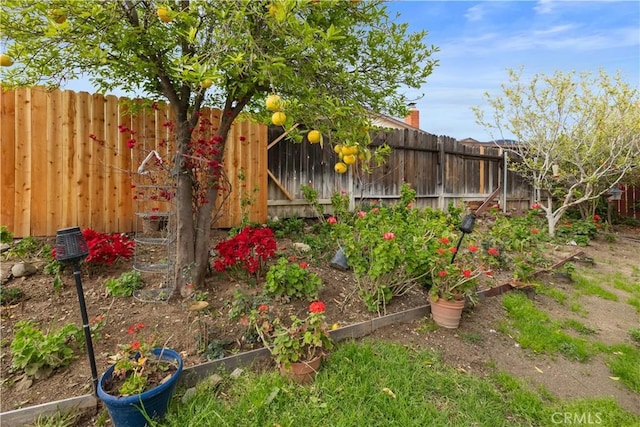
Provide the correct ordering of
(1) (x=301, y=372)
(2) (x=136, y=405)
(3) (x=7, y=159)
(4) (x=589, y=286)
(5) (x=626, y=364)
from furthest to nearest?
(4) (x=589, y=286) < (3) (x=7, y=159) < (5) (x=626, y=364) < (1) (x=301, y=372) < (2) (x=136, y=405)

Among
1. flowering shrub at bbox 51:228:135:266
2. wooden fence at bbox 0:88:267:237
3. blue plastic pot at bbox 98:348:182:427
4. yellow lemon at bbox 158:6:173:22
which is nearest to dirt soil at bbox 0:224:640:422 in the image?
flowering shrub at bbox 51:228:135:266

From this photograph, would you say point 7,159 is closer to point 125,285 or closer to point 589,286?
point 125,285

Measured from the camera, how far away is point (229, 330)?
7.95 feet

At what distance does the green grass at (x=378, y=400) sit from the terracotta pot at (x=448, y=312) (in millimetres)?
594

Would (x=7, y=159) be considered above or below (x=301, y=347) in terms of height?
above

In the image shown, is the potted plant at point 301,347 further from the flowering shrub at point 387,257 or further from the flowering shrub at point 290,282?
the flowering shrub at point 387,257

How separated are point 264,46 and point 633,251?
26.5 ft

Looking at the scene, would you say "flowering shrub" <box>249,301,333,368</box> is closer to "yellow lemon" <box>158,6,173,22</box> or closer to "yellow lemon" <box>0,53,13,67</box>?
"yellow lemon" <box>158,6,173,22</box>

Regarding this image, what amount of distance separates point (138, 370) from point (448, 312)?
2368 mm

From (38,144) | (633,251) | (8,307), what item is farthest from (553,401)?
(633,251)

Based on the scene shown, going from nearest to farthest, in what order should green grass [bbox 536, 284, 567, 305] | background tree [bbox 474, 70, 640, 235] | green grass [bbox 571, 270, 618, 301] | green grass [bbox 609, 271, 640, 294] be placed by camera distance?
green grass [bbox 536, 284, 567, 305] < green grass [bbox 571, 270, 618, 301] < green grass [bbox 609, 271, 640, 294] < background tree [bbox 474, 70, 640, 235]

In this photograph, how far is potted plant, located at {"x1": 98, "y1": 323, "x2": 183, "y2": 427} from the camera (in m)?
1.58

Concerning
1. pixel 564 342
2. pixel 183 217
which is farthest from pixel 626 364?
pixel 183 217

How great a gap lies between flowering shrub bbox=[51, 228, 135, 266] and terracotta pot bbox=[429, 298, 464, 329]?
297 cm
